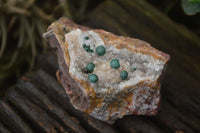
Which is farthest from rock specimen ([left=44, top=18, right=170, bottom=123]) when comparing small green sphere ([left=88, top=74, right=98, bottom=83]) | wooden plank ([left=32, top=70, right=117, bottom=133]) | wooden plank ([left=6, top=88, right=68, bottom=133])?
wooden plank ([left=6, top=88, right=68, bottom=133])

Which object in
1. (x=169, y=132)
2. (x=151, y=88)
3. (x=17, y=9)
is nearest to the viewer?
(x=151, y=88)

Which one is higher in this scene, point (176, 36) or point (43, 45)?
point (176, 36)

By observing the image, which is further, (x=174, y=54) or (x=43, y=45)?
(x=43, y=45)

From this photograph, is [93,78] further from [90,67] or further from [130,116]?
[130,116]

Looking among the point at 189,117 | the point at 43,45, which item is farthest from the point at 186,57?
the point at 43,45

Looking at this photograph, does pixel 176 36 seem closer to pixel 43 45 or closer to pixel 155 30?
pixel 155 30

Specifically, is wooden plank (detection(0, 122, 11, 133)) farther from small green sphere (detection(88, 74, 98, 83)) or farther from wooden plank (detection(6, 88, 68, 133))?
small green sphere (detection(88, 74, 98, 83))

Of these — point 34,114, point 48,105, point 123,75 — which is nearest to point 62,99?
point 48,105
